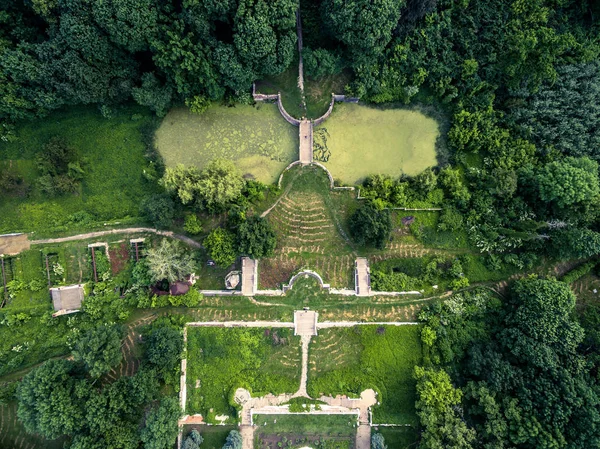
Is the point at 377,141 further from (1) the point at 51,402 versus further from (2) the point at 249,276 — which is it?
(1) the point at 51,402

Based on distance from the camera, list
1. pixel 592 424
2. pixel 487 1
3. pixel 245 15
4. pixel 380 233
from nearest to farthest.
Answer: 1. pixel 592 424
2. pixel 245 15
3. pixel 380 233
4. pixel 487 1

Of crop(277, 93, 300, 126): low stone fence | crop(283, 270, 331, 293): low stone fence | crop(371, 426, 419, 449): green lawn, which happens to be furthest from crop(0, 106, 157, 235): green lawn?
crop(371, 426, 419, 449): green lawn

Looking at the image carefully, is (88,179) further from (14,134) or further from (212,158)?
(212,158)

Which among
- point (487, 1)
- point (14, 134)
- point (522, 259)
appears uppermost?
point (487, 1)

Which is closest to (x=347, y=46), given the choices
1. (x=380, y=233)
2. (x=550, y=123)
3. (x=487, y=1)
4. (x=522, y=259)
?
(x=487, y=1)

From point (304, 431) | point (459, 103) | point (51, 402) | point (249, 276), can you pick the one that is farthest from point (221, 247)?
point (459, 103)

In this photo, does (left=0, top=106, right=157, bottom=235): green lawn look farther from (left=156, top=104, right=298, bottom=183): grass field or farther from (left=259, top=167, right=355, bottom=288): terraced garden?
(left=259, top=167, right=355, bottom=288): terraced garden
